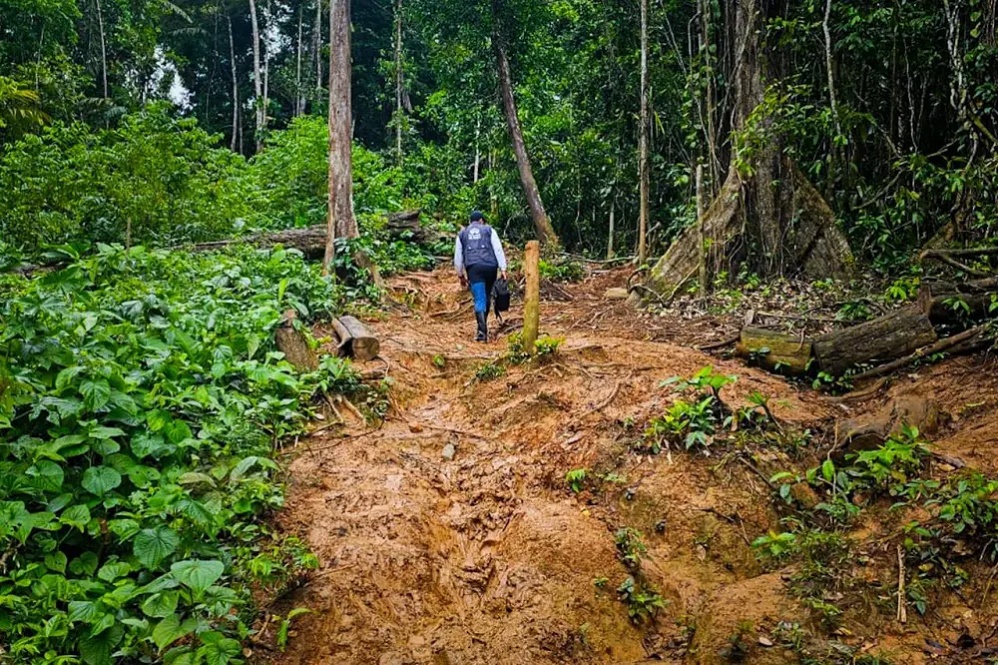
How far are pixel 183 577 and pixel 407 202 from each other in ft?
45.3

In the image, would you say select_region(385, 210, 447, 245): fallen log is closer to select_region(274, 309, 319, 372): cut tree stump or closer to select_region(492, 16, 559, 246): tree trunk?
select_region(492, 16, 559, 246): tree trunk

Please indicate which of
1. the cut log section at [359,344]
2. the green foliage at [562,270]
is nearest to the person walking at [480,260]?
the cut log section at [359,344]

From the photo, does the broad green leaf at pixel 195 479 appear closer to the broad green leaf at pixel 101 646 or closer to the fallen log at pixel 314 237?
the broad green leaf at pixel 101 646

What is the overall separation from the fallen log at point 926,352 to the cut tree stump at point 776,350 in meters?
0.50

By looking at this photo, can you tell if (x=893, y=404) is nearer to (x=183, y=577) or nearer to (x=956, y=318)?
(x=956, y=318)

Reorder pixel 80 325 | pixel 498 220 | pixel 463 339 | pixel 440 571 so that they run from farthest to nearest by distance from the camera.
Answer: pixel 498 220 → pixel 463 339 → pixel 80 325 → pixel 440 571

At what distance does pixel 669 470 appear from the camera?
193 inches

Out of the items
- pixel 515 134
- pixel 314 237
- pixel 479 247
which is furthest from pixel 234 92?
pixel 479 247

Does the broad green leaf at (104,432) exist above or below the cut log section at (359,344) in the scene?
below

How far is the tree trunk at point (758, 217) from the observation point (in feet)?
30.4

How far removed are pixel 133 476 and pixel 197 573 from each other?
109 centimetres

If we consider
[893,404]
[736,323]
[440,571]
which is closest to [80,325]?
[440,571]

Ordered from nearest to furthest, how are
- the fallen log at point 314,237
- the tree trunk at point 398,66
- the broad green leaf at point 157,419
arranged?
the broad green leaf at point 157,419
the fallen log at point 314,237
the tree trunk at point 398,66

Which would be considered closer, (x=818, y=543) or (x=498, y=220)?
(x=818, y=543)
